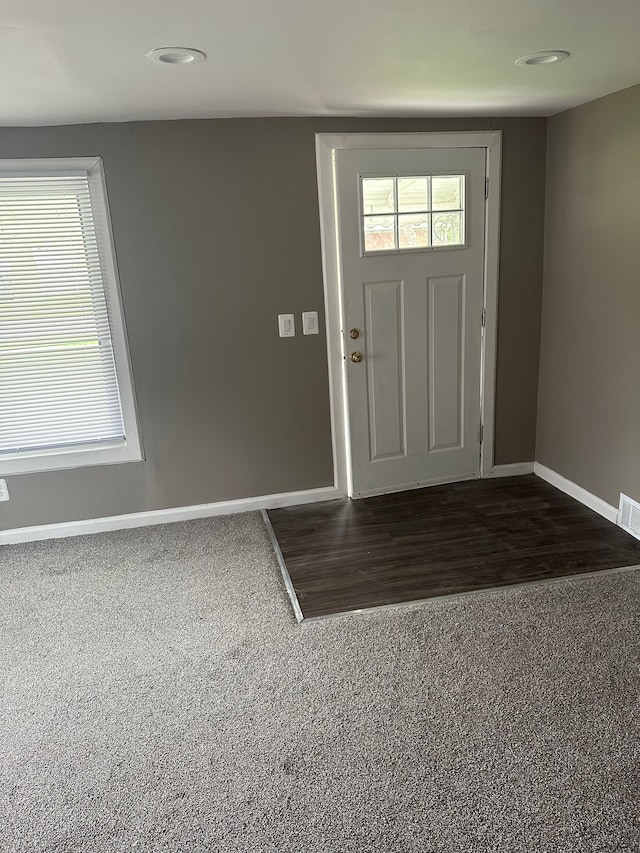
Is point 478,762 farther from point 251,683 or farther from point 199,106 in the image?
point 199,106

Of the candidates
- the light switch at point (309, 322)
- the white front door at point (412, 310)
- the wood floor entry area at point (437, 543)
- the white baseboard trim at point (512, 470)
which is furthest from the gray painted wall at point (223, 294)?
the white baseboard trim at point (512, 470)

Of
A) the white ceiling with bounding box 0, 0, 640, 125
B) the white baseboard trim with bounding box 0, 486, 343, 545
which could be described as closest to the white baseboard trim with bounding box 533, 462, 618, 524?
the white baseboard trim with bounding box 0, 486, 343, 545

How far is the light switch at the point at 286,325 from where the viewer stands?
3531 mm

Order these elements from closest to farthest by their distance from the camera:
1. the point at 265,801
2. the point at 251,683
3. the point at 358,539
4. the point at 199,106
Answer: the point at 265,801, the point at 251,683, the point at 199,106, the point at 358,539

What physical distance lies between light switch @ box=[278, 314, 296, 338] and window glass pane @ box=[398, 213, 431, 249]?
766 millimetres

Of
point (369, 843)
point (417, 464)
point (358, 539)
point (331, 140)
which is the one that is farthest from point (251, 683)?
point (331, 140)

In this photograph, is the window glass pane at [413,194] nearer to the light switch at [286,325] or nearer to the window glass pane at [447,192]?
the window glass pane at [447,192]

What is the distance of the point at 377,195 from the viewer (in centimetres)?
346

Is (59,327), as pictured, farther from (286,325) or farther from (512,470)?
(512,470)

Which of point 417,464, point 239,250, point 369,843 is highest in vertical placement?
point 239,250

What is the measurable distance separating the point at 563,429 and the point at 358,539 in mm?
1483

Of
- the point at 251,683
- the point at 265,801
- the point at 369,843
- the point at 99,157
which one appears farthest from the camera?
the point at 99,157

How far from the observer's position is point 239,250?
11.1 feet

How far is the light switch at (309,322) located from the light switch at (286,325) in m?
0.06
